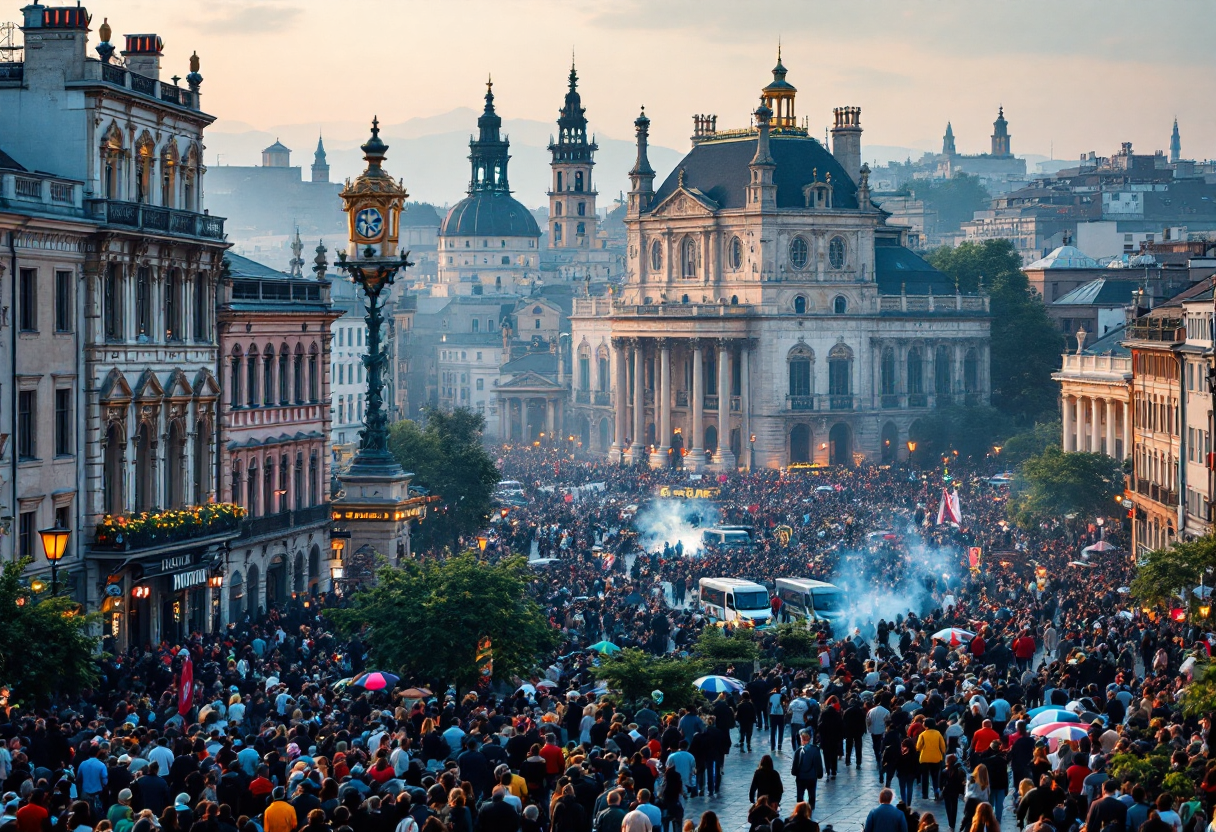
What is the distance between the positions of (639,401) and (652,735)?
343ft

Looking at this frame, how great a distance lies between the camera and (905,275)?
138375mm

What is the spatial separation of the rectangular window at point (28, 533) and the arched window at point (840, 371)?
8915 cm

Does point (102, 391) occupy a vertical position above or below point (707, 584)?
above

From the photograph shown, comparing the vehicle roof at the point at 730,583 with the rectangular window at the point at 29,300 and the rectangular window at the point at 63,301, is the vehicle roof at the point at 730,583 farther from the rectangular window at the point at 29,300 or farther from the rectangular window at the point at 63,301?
the rectangular window at the point at 29,300

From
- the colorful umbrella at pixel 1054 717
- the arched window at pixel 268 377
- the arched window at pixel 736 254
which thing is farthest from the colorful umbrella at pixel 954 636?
the arched window at pixel 736 254

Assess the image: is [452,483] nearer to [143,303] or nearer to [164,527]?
[143,303]

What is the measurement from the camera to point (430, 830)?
22.9m

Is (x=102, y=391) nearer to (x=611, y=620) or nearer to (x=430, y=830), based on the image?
(x=611, y=620)

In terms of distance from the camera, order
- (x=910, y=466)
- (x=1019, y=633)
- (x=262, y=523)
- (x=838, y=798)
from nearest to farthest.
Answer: (x=838, y=798) → (x=1019, y=633) → (x=262, y=523) → (x=910, y=466)

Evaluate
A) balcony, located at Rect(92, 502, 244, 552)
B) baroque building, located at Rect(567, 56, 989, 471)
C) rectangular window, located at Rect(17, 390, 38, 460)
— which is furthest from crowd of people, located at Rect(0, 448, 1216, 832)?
baroque building, located at Rect(567, 56, 989, 471)

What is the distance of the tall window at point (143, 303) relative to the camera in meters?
52.2

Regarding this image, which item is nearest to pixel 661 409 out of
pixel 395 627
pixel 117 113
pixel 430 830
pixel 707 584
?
pixel 707 584

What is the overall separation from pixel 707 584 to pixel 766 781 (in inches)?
1311

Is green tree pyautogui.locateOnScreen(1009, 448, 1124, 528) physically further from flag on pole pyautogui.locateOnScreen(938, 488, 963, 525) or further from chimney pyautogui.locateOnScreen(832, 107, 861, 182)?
chimney pyautogui.locateOnScreen(832, 107, 861, 182)
